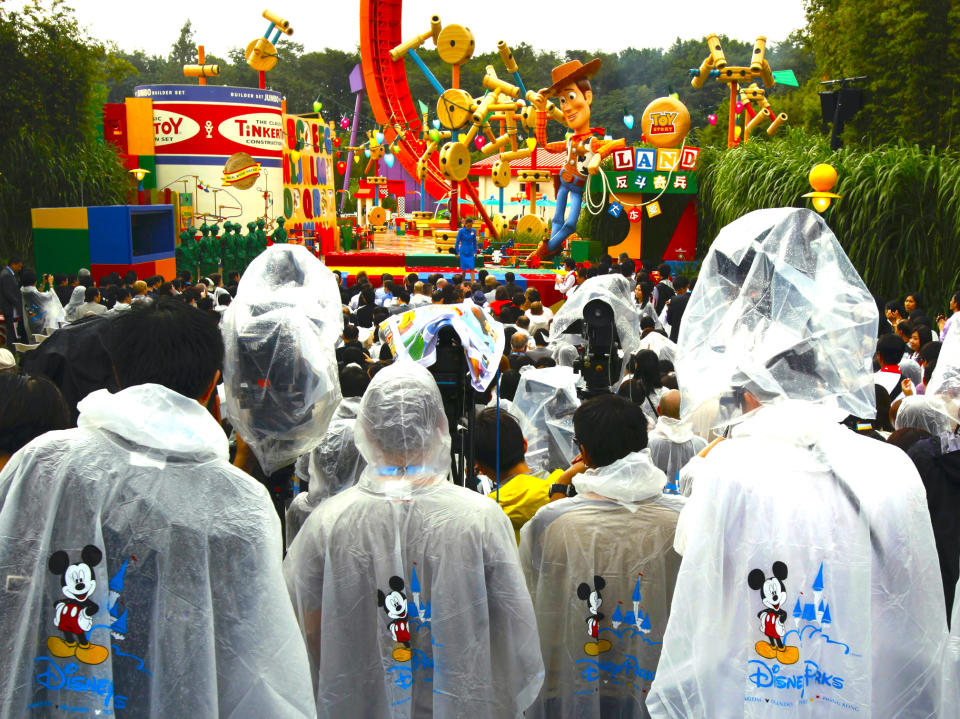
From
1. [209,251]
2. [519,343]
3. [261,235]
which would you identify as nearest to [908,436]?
[519,343]

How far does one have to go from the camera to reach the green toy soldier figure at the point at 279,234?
1982 cm

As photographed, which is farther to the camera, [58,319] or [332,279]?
[58,319]

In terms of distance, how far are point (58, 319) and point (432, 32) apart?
13.3 meters

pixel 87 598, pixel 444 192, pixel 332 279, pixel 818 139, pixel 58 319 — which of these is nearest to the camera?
pixel 87 598

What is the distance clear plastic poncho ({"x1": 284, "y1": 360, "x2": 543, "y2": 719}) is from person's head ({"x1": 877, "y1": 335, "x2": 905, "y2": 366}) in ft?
11.9

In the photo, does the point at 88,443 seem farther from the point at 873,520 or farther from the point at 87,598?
the point at 873,520

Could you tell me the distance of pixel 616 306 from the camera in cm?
600

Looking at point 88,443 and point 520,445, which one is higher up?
Answer: point 88,443

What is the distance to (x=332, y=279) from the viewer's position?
14.5 feet

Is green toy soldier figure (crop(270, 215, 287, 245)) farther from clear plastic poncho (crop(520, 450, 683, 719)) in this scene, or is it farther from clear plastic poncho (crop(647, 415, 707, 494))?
clear plastic poncho (crop(520, 450, 683, 719))

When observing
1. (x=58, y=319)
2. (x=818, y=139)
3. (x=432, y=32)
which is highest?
(x=432, y=32)

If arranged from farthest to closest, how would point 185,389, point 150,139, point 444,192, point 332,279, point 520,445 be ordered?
point 444,192
point 150,139
point 332,279
point 520,445
point 185,389

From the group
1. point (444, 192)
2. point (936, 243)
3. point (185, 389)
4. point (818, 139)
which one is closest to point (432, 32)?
point (444, 192)

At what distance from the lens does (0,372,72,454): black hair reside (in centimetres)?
256
